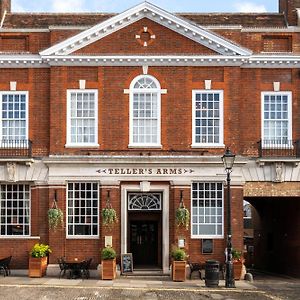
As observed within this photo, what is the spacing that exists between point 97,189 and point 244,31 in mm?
8892

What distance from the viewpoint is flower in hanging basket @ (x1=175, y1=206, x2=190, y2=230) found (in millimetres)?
→ 28597

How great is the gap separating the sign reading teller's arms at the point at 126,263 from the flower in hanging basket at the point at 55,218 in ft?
9.27

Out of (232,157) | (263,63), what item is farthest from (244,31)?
(232,157)

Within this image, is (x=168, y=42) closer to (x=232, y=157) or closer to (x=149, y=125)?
(x=149, y=125)

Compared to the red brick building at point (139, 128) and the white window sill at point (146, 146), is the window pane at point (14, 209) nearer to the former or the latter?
the red brick building at point (139, 128)

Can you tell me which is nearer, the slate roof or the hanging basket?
the hanging basket

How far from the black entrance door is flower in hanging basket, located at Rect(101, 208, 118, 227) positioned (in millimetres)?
2325

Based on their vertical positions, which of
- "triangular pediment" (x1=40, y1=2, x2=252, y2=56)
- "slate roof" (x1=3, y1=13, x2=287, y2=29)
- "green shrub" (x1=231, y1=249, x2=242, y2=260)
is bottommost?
"green shrub" (x1=231, y1=249, x2=242, y2=260)

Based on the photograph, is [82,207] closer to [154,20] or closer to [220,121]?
[220,121]

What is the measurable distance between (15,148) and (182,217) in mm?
7300

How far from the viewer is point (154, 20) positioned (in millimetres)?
29281

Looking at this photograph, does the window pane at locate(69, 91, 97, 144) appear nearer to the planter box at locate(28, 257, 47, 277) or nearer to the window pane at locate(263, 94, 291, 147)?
the planter box at locate(28, 257, 47, 277)

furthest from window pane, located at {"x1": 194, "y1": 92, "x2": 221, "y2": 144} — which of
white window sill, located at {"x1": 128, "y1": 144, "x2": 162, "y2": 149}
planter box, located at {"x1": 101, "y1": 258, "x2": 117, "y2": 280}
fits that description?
planter box, located at {"x1": 101, "y1": 258, "x2": 117, "y2": 280}

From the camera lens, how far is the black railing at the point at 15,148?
29344mm
